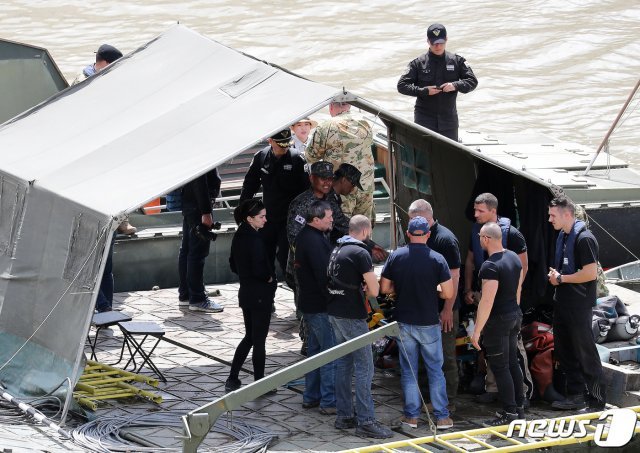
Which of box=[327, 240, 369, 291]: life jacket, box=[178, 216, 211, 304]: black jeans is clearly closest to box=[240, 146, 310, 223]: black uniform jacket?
box=[178, 216, 211, 304]: black jeans

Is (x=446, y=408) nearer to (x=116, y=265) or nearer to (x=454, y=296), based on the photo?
(x=454, y=296)

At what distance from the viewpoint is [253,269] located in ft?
33.8

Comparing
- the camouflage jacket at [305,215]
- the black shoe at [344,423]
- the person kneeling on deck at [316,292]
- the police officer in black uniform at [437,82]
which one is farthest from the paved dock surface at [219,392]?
the police officer in black uniform at [437,82]

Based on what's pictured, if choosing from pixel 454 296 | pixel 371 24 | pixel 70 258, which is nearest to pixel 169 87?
pixel 70 258

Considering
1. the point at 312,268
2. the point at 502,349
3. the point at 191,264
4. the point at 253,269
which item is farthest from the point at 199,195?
the point at 502,349

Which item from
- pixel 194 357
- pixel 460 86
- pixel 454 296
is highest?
pixel 460 86

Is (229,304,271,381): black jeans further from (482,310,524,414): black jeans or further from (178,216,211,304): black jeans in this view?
(178,216,211,304): black jeans

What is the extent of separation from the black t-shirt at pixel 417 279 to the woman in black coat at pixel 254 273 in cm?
102

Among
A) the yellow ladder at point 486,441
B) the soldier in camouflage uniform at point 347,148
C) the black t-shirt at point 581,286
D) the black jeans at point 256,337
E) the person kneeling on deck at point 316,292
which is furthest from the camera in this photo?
the soldier in camouflage uniform at point 347,148

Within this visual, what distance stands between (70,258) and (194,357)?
222 centimetres

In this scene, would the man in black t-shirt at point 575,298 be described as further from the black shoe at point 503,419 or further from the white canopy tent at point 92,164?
the white canopy tent at point 92,164

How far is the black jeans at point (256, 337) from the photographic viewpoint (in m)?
10.4

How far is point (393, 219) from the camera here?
1251 centimetres

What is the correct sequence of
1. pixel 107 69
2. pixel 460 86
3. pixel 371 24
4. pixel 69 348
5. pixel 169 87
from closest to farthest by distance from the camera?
pixel 69 348 < pixel 169 87 < pixel 107 69 < pixel 460 86 < pixel 371 24
